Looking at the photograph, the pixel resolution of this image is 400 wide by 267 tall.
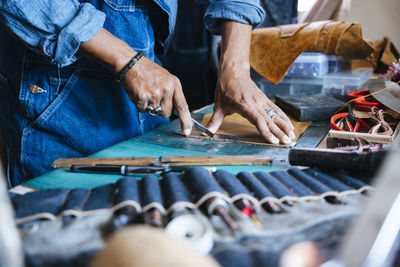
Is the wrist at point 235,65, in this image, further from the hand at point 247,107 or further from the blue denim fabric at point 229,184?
the blue denim fabric at point 229,184

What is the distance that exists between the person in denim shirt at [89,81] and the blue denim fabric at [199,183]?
43 cm

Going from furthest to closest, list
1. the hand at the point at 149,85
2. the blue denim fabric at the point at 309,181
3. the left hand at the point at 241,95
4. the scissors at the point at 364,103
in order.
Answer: the scissors at the point at 364,103 → the left hand at the point at 241,95 → the hand at the point at 149,85 → the blue denim fabric at the point at 309,181

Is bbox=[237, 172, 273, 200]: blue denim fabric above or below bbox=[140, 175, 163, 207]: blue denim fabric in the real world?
below

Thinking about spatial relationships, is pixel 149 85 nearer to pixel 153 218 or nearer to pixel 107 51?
pixel 107 51

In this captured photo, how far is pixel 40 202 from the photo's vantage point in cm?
63

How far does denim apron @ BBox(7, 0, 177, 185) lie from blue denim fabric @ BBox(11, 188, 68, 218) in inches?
24.1

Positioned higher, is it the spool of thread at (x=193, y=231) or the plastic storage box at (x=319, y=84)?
the spool of thread at (x=193, y=231)

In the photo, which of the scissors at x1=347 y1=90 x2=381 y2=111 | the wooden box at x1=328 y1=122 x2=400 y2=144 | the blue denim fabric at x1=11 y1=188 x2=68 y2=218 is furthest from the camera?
the scissors at x1=347 y1=90 x2=381 y2=111

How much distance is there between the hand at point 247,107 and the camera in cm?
118

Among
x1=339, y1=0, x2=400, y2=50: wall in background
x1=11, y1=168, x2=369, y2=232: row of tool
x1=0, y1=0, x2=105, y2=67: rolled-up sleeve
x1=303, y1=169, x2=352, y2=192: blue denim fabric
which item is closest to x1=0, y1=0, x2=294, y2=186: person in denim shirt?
x1=0, y1=0, x2=105, y2=67: rolled-up sleeve

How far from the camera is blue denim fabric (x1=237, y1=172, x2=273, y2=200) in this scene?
68 centimetres

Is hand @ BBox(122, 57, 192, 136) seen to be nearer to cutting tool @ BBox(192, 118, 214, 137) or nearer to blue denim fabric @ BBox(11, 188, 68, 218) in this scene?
cutting tool @ BBox(192, 118, 214, 137)

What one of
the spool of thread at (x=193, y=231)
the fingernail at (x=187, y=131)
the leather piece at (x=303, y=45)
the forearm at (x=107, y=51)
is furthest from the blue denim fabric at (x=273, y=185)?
the leather piece at (x=303, y=45)

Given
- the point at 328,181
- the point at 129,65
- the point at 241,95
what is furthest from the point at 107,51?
the point at 328,181
